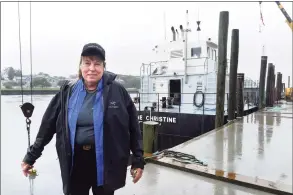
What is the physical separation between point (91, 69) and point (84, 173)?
0.75 metres

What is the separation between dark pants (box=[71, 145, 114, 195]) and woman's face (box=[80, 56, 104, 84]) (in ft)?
1.59

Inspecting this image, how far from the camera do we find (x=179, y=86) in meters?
13.3

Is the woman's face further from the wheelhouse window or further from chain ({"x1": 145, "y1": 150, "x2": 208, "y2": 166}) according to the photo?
the wheelhouse window

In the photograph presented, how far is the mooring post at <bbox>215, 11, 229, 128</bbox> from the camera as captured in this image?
7.07 metres

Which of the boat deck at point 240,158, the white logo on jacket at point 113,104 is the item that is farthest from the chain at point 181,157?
the white logo on jacket at point 113,104

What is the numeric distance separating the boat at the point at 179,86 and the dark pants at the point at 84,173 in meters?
7.22

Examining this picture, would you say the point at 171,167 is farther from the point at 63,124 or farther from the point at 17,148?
the point at 17,148

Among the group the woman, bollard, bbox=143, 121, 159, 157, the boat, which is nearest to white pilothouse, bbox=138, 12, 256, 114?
the boat

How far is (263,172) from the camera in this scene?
10.3ft

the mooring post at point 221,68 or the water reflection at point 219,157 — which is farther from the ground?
the mooring post at point 221,68

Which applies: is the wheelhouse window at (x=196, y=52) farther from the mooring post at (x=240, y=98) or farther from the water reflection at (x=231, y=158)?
the water reflection at (x=231, y=158)

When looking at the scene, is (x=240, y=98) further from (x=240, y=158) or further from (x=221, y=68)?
(x=240, y=158)

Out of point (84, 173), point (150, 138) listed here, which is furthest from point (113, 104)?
point (150, 138)

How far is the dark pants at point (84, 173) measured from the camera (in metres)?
1.73
